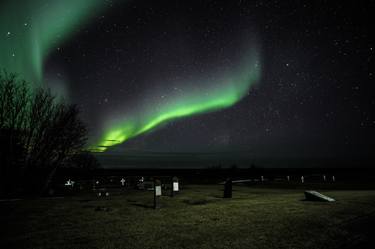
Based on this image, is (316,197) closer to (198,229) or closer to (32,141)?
(198,229)

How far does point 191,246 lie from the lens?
7.14 m

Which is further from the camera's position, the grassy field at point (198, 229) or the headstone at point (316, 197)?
the headstone at point (316, 197)

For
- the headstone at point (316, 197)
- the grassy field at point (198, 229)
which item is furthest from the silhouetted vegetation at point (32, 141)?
the headstone at point (316, 197)

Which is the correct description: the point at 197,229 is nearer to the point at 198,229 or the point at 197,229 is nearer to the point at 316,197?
the point at 198,229

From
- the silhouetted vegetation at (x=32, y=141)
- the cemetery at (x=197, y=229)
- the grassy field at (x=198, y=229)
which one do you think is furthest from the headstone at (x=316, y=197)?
the silhouetted vegetation at (x=32, y=141)

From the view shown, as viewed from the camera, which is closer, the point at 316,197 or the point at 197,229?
the point at 197,229

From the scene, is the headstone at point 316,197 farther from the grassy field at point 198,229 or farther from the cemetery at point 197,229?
the grassy field at point 198,229

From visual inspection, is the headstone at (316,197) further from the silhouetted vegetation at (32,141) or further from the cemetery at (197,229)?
the silhouetted vegetation at (32,141)

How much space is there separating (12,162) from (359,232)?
84.3 ft

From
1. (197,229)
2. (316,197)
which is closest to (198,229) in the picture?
(197,229)

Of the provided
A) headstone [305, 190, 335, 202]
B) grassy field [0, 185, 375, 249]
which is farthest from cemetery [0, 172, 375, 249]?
headstone [305, 190, 335, 202]

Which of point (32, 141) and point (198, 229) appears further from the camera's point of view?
point (32, 141)

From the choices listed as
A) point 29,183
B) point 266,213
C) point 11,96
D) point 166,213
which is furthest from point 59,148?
point 266,213

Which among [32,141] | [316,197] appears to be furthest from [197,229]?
[32,141]
